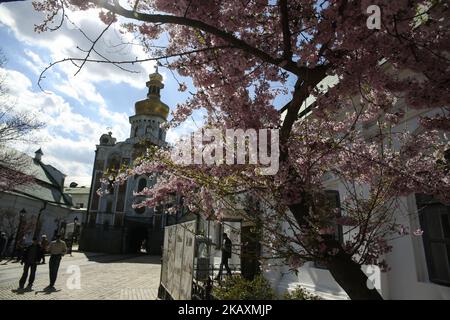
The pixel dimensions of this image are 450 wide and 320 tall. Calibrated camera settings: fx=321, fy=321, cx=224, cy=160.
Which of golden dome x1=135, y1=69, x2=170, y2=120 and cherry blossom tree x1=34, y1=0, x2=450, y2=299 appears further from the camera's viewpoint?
golden dome x1=135, y1=69, x2=170, y2=120

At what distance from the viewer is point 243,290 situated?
8.08 m

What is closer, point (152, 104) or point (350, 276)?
point (350, 276)

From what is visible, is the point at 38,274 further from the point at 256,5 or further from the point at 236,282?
the point at 256,5

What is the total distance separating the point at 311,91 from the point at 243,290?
5.97 m

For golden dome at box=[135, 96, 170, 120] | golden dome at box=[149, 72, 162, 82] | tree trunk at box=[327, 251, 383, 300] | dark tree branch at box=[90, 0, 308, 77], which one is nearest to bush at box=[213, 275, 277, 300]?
tree trunk at box=[327, 251, 383, 300]

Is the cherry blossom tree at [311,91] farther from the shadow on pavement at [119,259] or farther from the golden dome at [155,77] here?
the golden dome at [155,77]

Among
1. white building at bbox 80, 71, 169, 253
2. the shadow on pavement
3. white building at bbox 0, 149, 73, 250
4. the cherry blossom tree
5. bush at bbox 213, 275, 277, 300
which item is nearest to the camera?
the cherry blossom tree

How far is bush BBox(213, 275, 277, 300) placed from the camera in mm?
7652

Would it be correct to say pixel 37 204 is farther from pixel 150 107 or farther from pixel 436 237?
pixel 436 237

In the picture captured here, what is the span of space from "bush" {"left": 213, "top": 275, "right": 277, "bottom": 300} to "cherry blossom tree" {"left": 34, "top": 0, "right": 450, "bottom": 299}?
141 inches

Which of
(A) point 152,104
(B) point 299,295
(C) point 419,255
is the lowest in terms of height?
(B) point 299,295

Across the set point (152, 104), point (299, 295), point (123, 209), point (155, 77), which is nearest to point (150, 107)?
point (152, 104)

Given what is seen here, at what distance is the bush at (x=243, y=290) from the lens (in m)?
7.65

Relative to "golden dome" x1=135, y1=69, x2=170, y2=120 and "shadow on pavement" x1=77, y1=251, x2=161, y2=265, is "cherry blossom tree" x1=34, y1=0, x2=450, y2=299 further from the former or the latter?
"golden dome" x1=135, y1=69, x2=170, y2=120
